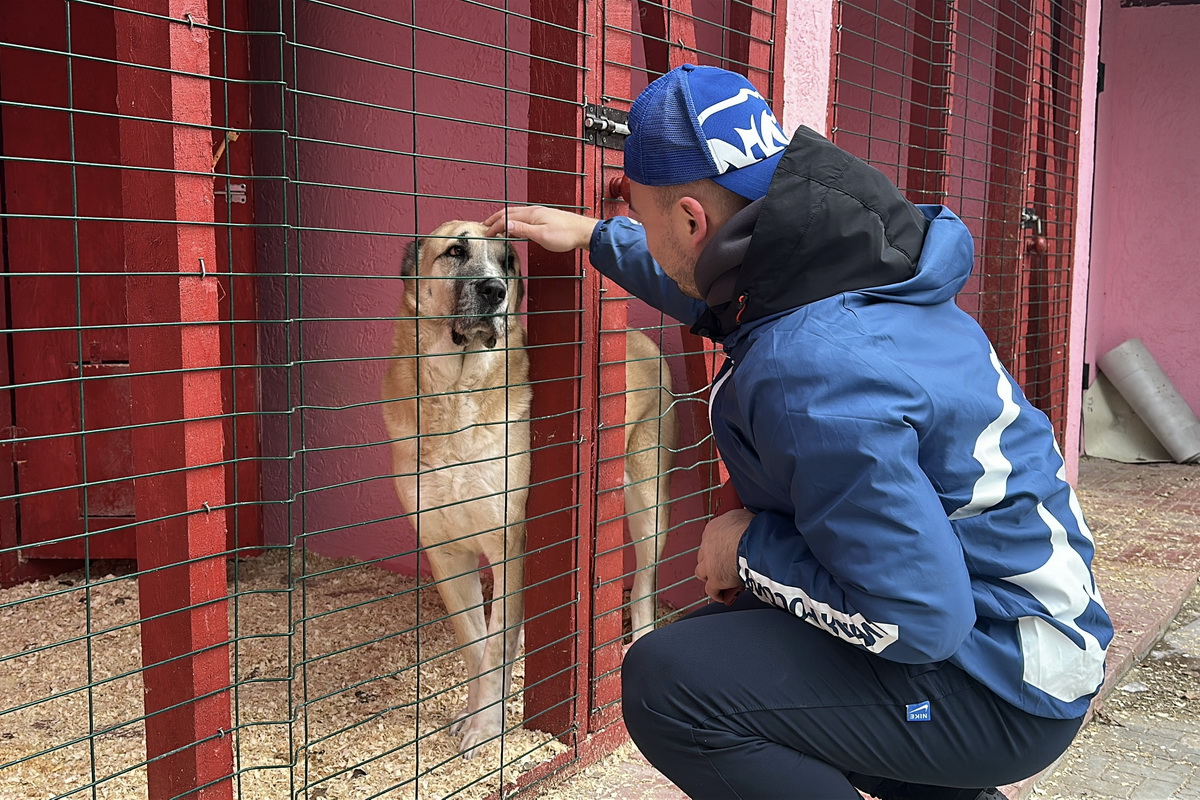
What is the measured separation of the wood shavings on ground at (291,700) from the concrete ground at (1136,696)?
0.94ft

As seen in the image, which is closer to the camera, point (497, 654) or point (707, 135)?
point (707, 135)

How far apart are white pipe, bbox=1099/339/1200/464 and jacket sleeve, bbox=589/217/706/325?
22.1 ft

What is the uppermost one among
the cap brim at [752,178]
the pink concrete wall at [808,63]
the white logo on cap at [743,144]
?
the pink concrete wall at [808,63]

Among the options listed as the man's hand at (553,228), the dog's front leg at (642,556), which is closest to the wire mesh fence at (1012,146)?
the dog's front leg at (642,556)

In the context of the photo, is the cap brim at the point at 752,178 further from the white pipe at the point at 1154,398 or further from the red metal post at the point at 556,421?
the white pipe at the point at 1154,398

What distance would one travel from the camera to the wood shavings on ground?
274cm

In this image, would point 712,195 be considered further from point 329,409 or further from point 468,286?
point 468,286

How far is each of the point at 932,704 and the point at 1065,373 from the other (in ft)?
16.4

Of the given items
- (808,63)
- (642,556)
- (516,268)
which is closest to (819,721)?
(516,268)

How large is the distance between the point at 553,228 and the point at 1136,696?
2.87 m

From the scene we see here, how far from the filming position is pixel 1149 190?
831 cm

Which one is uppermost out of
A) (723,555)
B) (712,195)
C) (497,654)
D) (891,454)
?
(712,195)

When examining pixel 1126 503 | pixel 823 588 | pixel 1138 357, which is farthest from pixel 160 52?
pixel 1138 357

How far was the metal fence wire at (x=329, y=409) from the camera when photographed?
1949mm
